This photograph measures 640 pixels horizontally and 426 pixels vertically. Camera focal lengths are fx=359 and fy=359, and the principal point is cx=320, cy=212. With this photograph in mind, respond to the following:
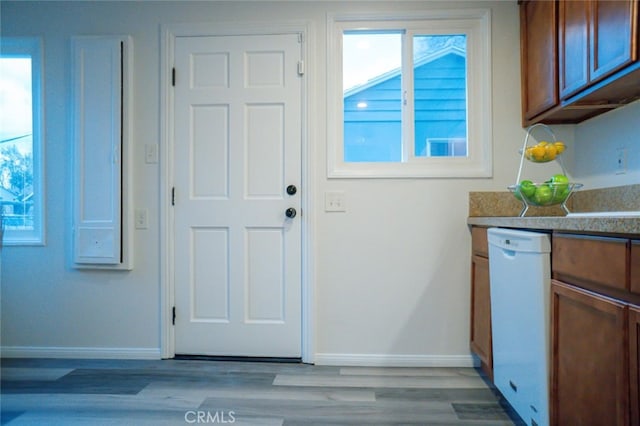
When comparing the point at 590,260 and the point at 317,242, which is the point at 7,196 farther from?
the point at 590,260

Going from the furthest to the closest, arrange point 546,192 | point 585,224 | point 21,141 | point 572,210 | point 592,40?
point 21,141, point 572,210, point 546,192, point 592,40, point 585,224

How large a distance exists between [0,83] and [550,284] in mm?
3350

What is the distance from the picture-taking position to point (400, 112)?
7.34 feet

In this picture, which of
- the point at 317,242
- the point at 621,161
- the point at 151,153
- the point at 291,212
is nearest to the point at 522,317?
the point at 621,161

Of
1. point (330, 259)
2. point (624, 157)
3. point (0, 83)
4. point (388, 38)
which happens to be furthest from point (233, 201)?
point (624, 157)

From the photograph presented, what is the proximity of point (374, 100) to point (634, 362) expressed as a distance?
5.86 feet

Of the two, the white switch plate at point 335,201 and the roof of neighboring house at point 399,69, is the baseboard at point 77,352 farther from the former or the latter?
the roof of neighboring house at point 399,69

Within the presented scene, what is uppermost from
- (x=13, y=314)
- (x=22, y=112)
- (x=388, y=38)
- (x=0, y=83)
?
(x=388, y=38)

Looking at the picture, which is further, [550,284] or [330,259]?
[330,259]

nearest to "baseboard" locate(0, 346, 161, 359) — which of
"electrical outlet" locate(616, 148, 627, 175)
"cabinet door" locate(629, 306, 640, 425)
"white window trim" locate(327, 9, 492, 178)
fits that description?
"white window trim" locate(327, 9, 492, 178)

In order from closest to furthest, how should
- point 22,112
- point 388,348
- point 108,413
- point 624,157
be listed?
point 108,413 → point 624,157 → point 388,348 → point 22,112

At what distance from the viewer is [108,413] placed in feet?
5.42

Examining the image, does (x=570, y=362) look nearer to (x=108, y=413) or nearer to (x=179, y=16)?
(x=108, y=413)

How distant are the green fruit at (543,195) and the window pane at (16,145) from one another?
300cm
